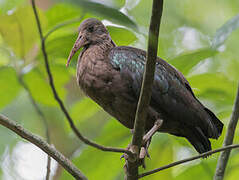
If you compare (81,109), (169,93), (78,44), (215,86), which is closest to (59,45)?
(78,44)

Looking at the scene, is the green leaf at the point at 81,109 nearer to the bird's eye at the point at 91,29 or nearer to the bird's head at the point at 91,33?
the bird's head at the point at 91,33

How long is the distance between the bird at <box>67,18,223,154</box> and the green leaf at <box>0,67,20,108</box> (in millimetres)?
532

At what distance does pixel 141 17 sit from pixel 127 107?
232 cm

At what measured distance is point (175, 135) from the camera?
3.66m

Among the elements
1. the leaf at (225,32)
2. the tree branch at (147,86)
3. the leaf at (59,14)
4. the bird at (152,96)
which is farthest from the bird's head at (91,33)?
the leaf at (225,32)

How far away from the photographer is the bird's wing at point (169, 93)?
10.9 ft

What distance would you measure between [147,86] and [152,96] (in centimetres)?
91

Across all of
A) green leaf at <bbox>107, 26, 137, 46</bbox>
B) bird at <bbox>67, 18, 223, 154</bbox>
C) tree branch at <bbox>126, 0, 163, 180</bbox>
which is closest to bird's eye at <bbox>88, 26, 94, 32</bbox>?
bird at <bbox>67, 18, 223, 154</bbox>

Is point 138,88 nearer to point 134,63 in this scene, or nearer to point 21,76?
point 134,63

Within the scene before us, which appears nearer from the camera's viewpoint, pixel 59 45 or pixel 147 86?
pixel 147 86

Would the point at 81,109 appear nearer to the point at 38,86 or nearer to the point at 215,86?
the point at 38,86

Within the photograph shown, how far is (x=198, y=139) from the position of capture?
3561mm

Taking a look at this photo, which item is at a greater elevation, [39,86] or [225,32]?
[39,86]

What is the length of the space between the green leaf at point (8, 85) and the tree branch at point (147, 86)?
4.55ft
